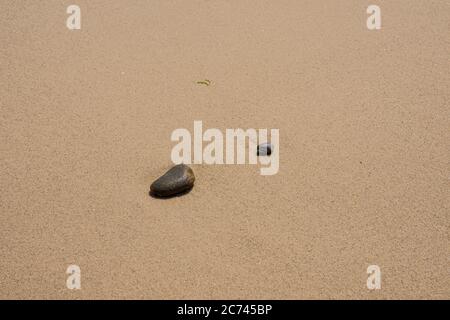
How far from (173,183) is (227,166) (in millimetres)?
304

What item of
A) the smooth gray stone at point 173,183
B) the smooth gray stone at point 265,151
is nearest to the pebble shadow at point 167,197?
the smooth gray stone at point 173,183

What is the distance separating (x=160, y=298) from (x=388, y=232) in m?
0.98

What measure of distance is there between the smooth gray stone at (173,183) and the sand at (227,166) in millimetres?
44

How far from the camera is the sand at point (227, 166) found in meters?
1.76

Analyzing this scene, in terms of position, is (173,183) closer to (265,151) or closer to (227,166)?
(227,166)

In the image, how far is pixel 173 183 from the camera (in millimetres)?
1983

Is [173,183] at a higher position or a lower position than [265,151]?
lower

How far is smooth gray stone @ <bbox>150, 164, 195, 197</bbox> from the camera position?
6.48 ft

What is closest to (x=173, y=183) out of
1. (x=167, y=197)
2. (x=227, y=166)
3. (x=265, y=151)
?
(x=167, y=197)

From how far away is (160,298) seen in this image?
1.68 m

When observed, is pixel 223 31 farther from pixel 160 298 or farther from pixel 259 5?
pixel 160 298

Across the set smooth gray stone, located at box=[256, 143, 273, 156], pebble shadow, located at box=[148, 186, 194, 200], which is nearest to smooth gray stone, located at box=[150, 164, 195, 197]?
pebble shadow, located at box=[148, 186, 194, 200]

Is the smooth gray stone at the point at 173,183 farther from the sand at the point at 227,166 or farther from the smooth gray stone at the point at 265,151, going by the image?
the smooth gray stone at the point at 265,151
